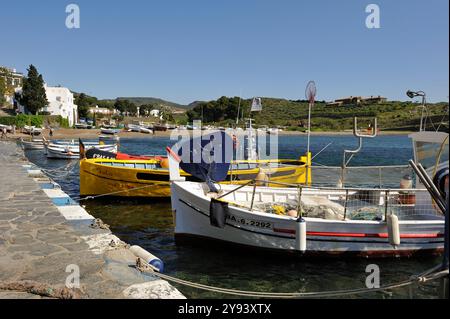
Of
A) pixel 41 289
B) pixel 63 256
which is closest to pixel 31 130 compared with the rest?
pixel 63 256

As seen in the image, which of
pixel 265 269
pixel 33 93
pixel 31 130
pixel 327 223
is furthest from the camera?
pixel 33 93

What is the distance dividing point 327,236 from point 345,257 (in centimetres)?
88

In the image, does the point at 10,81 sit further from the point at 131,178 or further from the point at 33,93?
the point at 131,178

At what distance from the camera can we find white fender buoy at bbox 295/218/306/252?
27.7 feet

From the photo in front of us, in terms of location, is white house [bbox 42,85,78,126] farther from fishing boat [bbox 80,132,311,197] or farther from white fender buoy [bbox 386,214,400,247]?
white fender buoy [bbox 386,214,400,247]

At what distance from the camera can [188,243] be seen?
10.4 metres

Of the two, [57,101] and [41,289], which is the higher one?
[57,101]

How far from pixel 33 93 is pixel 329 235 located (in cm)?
9361

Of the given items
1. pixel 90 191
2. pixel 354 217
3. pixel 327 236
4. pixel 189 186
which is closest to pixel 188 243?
pixel 189 186

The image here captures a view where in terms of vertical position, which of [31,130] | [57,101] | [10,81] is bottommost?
[31,130]

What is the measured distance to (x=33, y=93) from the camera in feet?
283

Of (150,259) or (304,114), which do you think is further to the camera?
(304,114)

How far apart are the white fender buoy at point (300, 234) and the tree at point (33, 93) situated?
92587mm
